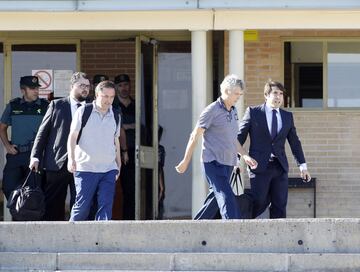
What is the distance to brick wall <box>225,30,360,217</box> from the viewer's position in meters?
14.3

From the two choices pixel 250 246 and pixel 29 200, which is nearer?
pixel 250 246

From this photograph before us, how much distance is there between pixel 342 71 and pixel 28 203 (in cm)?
469

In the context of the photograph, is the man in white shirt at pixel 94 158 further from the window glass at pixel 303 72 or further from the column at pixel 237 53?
the window glass at pixel 303 72

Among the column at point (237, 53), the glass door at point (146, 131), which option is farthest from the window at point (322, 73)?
the glass door at point (146, 131)

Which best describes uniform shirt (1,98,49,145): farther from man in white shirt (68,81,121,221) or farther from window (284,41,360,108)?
window (284,41,360,108)

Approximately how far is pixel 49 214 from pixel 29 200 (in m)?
0.56

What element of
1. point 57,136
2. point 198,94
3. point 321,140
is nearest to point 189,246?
point 57,136

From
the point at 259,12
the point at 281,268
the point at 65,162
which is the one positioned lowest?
the point at 281,268

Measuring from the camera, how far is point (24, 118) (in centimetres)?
1347

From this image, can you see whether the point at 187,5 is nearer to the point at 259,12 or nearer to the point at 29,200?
the point at 259,12

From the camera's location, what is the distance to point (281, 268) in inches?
392

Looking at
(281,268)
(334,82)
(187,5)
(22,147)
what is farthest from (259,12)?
Answer: (281,268)

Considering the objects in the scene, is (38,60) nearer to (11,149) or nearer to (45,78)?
(45,78)

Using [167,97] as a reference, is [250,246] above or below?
below
